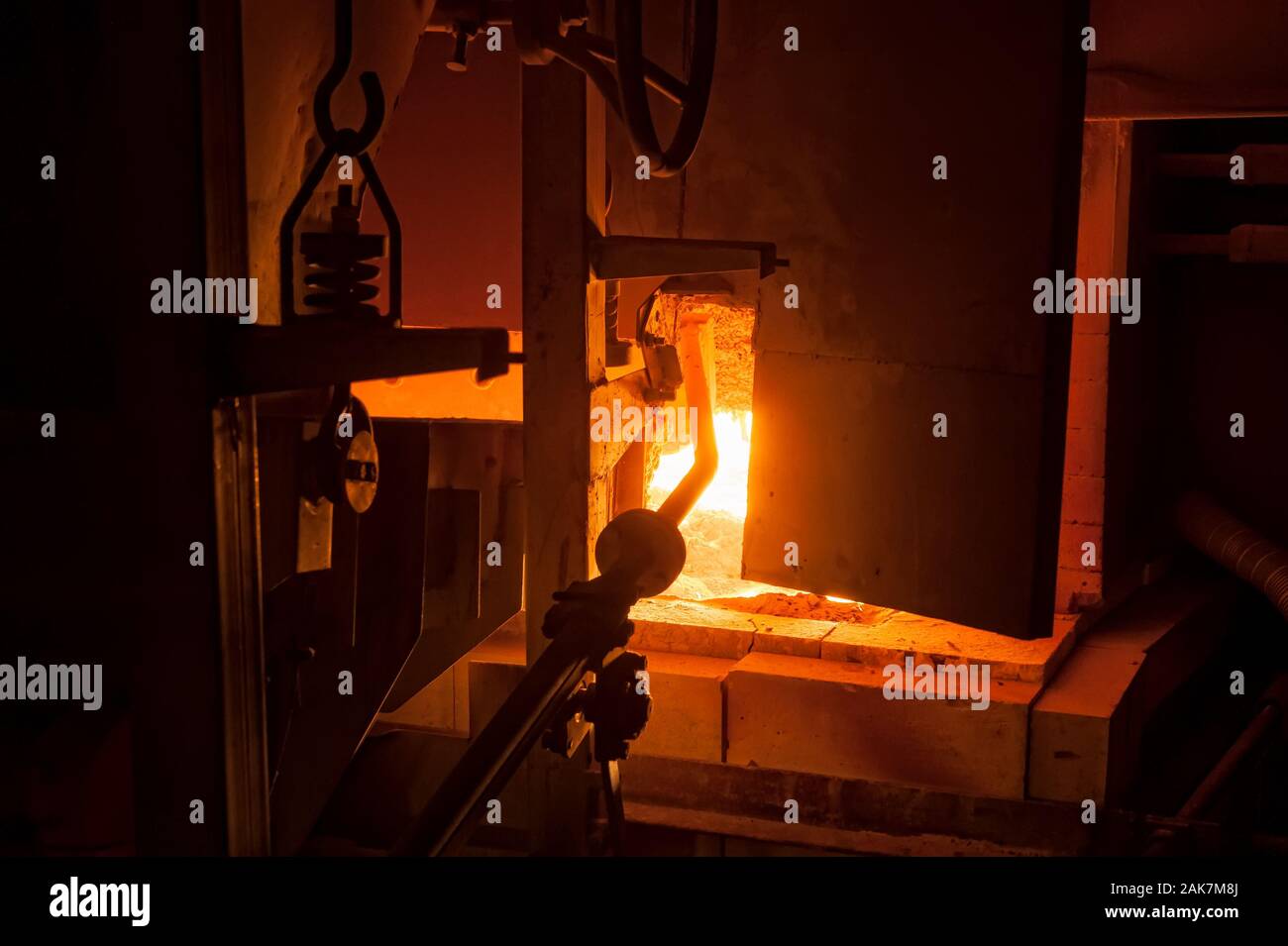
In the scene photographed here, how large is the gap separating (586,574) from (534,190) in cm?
93

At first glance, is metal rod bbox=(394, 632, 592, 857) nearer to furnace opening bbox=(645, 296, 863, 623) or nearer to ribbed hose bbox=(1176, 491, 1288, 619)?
furnace opening bbox=(645, 296, 863, 623)

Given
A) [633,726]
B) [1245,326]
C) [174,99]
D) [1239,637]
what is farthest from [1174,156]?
[174,99]

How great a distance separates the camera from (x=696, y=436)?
12.6ft

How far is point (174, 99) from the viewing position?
5.05 ft
